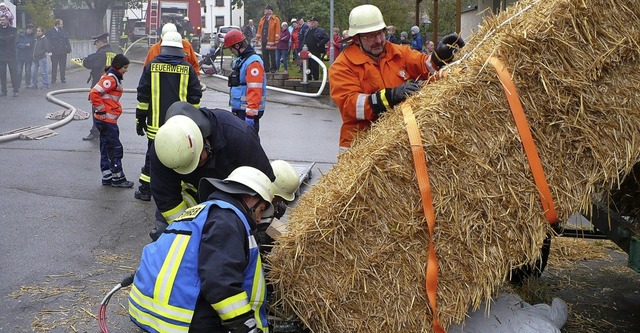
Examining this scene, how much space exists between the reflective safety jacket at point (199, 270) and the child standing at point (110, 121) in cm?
532

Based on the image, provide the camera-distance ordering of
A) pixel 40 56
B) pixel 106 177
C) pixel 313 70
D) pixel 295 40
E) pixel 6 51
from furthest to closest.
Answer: pixel 295 40 < pixel 313 70 < pixel 40 56 < pixel 6 51 < pixel 106 177

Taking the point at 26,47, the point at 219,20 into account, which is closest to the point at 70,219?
the point at 26,47

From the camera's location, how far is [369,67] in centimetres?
530

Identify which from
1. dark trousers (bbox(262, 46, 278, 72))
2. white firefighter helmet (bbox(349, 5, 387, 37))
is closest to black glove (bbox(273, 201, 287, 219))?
white firefighter helmet (bbox(349, 5, 387, 37))

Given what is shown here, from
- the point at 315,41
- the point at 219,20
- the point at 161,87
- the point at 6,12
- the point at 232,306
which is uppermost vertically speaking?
the point at 219,20

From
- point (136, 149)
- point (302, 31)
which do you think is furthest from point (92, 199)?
point (302, 31)

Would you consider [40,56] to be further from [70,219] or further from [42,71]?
[70,219]

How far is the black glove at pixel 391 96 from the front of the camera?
4684 millimetres

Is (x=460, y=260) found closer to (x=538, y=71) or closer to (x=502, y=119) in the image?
(x=502, y=119)

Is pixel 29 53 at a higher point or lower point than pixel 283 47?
lower

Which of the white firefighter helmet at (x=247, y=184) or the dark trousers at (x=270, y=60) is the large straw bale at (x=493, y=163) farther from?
the dark trousers at (x=270, y=60)

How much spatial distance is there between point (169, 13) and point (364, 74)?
38210mm

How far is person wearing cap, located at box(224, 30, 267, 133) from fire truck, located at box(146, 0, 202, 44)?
29.0 m

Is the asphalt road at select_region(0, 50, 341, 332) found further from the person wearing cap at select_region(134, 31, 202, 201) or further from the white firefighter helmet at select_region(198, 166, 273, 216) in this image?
the white firefighter helmet at select_region(198, 166, 273, 216)
